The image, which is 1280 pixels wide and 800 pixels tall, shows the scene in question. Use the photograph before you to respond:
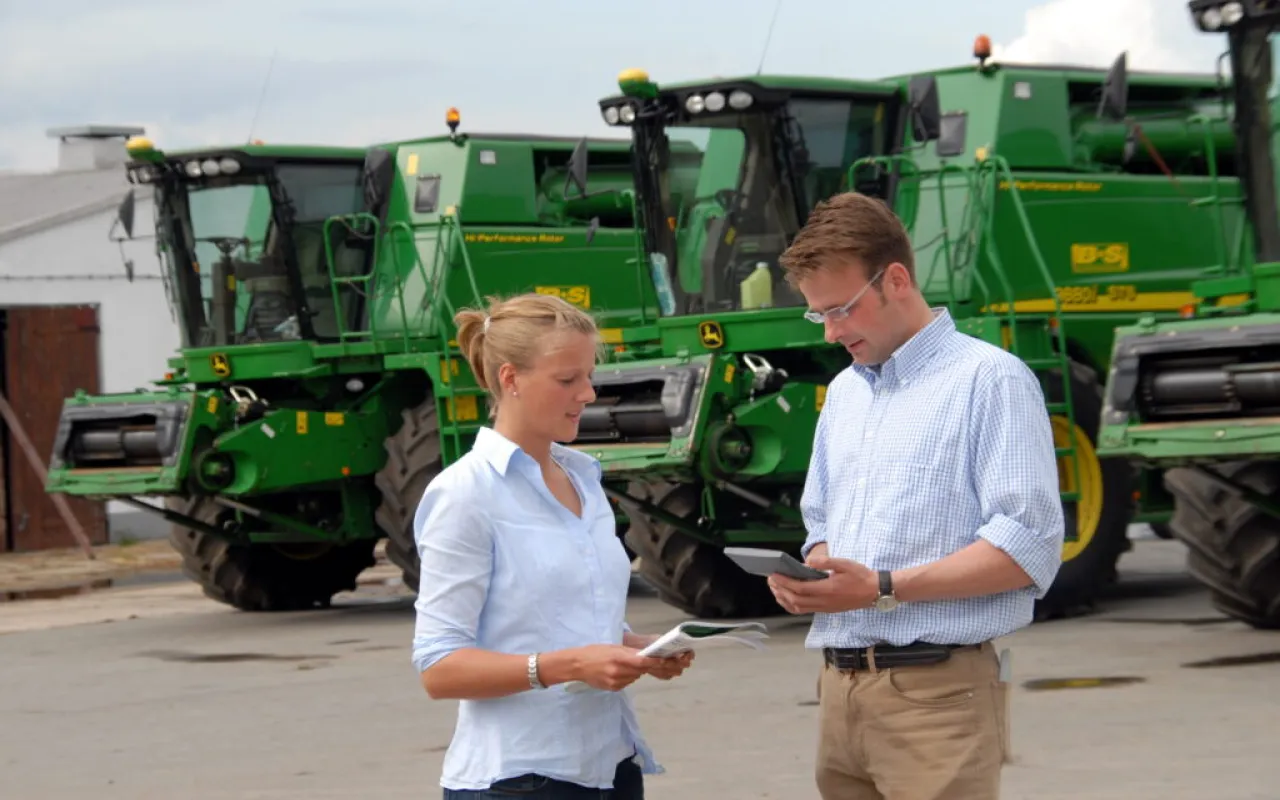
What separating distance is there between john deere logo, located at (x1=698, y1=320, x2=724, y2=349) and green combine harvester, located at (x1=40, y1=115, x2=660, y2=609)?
2681 millimetres

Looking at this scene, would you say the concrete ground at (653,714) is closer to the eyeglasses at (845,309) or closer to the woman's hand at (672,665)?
the eyeglasses at (845,309)

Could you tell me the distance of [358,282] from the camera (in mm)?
17562

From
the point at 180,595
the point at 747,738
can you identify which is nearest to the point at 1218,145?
the point at 747,738

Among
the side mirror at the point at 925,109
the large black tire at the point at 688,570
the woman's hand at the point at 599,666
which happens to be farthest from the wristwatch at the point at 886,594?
the side mirror at the point at 925,109

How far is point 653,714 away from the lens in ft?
35.4

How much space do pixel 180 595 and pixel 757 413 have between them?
28.0 feet

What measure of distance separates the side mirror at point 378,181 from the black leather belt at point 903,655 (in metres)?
13.7

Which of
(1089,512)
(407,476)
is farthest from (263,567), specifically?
(1089,512)

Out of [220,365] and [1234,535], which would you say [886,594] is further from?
[220,365]

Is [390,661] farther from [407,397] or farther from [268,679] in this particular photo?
[407,397]

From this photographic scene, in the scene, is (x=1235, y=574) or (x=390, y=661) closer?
(x=1235, y=574)

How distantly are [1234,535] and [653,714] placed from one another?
331 centimetres

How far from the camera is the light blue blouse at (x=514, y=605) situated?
4.04 meters

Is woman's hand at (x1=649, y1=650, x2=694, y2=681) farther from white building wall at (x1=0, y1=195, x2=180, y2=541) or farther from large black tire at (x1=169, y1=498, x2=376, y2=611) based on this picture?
white building wall at (x1=0, y1=195, x2=180, y2=541)
